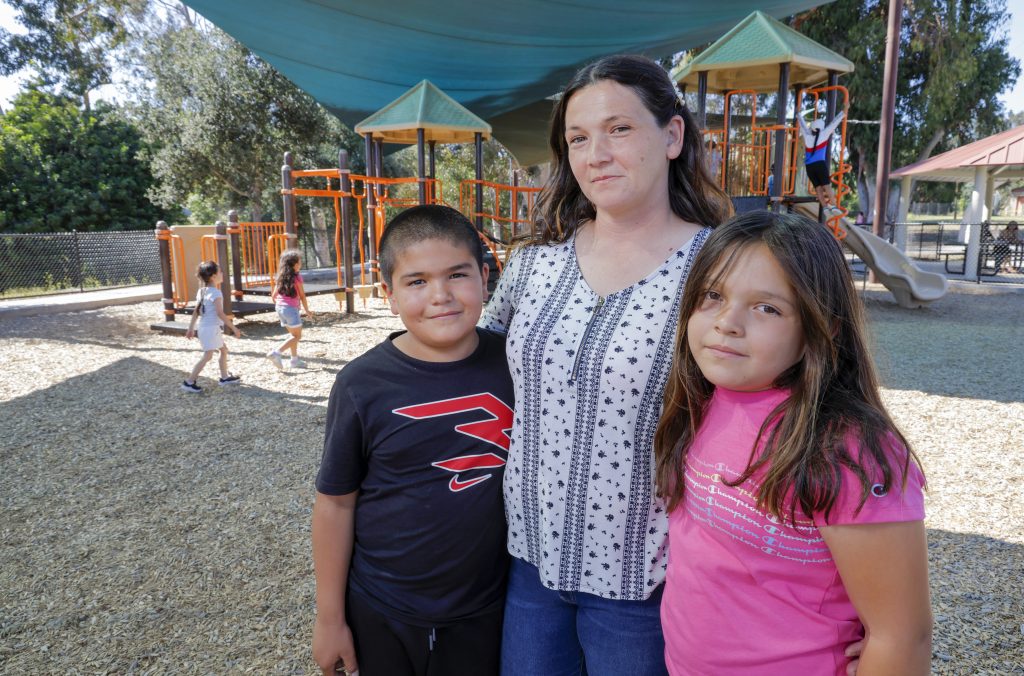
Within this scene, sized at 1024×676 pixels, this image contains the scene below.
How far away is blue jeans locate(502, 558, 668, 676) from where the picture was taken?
1.30 meters

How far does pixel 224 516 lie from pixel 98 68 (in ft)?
104

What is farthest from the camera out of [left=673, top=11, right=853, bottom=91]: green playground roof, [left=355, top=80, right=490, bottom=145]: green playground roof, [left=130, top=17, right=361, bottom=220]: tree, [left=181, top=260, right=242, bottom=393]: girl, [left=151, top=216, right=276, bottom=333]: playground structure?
[left=130, top=17, right=361, bottom=220]: tree

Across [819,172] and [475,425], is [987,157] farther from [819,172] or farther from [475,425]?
[475,425]

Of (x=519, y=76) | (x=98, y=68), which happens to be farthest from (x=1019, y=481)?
(x=98, y=68)

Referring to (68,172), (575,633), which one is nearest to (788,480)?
(575,633)

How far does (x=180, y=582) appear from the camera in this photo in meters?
3.04

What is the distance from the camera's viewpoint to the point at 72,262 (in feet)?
46.6

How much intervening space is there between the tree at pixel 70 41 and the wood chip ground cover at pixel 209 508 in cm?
2477

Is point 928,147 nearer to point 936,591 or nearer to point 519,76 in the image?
point 519,76

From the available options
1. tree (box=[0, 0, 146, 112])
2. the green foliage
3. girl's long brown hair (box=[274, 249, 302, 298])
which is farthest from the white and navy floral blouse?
tree (box=[0, 0, 146, 112])

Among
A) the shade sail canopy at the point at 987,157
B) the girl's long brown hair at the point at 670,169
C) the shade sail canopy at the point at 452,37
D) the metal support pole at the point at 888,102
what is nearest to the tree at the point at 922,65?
the shade sail canopy at the point at 987,157

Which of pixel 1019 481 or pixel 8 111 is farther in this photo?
pixel 8 111

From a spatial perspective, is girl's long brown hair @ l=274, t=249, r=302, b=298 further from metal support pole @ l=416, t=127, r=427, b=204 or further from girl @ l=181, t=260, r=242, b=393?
metal support pole @ l=416, t=127, r=427, b=204

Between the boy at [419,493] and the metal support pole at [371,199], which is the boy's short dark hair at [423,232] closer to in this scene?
the boy at [419,493]
